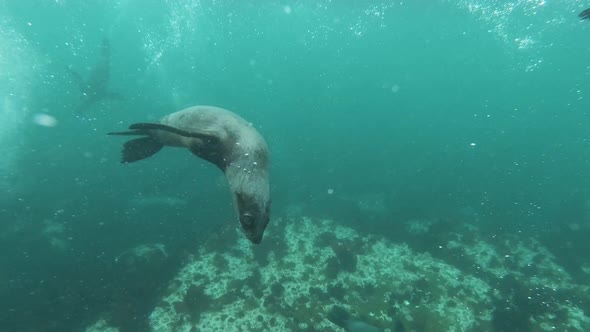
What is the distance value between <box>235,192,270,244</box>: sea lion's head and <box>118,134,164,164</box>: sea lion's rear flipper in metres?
2.76

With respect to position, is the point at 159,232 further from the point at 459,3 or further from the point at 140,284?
the point at 459,3

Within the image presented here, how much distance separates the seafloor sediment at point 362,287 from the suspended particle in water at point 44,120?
1719 cm

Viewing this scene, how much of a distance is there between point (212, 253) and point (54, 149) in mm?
13083

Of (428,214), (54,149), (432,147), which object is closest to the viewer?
(428,214)

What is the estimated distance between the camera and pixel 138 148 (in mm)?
5020

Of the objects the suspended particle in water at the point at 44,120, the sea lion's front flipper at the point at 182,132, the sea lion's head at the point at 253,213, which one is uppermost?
the suspended particle in water at the point at 44,120

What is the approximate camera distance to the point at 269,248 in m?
12.7

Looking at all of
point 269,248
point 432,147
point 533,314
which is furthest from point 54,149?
point 432,147

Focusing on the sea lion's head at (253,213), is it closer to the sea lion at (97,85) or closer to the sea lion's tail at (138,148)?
the sea lion's tail at (138,148)

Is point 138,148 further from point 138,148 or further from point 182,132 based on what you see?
point 182,132

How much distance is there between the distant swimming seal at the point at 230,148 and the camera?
2840 millimetres

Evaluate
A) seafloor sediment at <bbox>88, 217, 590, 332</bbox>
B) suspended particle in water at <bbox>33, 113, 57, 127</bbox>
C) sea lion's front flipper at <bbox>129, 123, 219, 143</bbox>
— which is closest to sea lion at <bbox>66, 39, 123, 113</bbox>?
suspended particle in water at <bbox>33, 113, 57, 127</bbox>

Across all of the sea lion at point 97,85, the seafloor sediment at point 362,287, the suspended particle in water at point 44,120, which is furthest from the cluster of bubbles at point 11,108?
the seafloor sediment at point 362,287

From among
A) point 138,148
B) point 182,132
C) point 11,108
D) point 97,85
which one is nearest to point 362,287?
point 138,148
